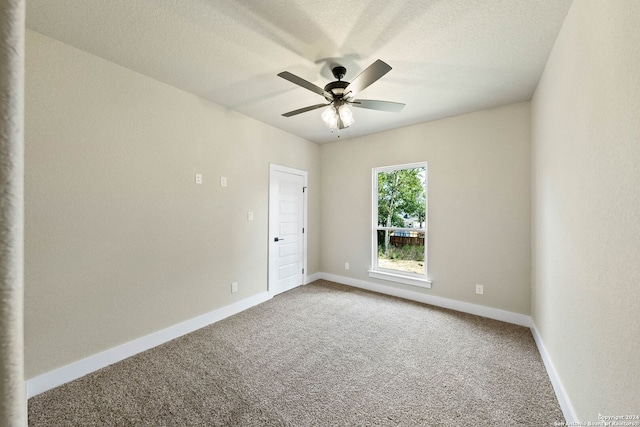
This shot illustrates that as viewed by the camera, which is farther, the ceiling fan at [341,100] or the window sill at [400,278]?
the window sill at [400,278]

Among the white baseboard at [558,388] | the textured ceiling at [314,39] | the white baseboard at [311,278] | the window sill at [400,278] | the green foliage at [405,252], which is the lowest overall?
the white baseboard at [558,388]

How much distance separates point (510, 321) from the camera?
10.3 feet

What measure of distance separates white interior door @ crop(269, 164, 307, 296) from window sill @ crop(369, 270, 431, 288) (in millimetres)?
1174

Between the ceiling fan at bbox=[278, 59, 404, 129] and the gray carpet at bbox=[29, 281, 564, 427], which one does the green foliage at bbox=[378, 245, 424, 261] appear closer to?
the gray carpet at bbox=[29, 281, 564, 427]

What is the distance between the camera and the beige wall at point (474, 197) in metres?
3.09

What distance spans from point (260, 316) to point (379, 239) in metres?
2.08

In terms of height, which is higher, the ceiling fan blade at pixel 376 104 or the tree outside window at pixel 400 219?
the ceiling fan blade at pixel 376 104

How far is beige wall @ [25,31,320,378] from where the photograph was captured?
6.63 ft

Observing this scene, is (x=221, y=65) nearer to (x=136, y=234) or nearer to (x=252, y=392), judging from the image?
(x=136, y=234)

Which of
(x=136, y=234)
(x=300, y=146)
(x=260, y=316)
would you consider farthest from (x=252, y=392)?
(x=300, y=146)

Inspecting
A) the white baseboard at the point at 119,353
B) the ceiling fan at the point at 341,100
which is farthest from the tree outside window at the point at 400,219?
the white baseboard at the point at 119,353

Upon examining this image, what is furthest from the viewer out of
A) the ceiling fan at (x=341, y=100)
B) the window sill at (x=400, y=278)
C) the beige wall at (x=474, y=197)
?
the window sill at (x=400, y=278)

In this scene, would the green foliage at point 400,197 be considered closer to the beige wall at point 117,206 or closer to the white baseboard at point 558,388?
the white baseboard at point 558,388

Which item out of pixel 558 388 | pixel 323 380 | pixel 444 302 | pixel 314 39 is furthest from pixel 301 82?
pixel 444 302
